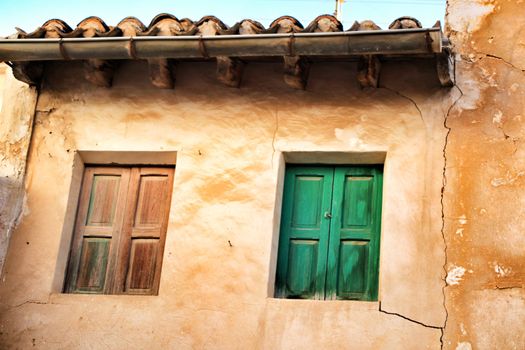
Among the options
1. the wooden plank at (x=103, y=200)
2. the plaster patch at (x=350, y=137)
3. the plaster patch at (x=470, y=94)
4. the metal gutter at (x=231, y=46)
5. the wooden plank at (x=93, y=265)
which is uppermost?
the metal gutter at (x=231, y=46)

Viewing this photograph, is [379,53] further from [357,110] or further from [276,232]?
[276,232]

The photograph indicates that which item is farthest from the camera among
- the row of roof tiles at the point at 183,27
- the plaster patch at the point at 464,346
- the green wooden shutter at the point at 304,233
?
the green wooden shutter at the point at 304,233

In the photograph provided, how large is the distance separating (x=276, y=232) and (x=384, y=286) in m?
0.98

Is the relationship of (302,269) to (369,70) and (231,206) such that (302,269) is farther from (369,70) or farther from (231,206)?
(369,70)

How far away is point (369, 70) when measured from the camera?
7512mm

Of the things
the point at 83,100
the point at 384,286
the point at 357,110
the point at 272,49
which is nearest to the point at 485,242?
the point at 384,286

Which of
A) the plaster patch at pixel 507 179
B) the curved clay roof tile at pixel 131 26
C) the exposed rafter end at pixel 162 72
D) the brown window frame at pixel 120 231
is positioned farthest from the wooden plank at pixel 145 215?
the plaster patch at pixel 507 179

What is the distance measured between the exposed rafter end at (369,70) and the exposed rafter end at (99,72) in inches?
→ 83.2

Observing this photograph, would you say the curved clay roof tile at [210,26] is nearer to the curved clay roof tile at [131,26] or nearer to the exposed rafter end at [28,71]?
the curved clay roof tile at [131,26]

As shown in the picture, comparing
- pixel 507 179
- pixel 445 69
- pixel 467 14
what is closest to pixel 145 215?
pixel 445 69

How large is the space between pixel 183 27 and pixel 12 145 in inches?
72.0

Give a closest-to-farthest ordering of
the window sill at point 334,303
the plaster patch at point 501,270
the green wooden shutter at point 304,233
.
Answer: the plaster patch at point 501,270 → the window sill at point 334,303 → the green wooden shutter at point 304,233

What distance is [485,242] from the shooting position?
279 inches

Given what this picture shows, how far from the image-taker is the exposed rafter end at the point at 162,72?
25.7 ft
